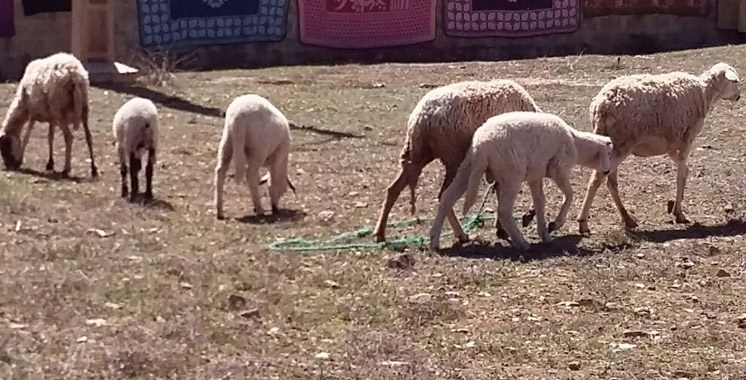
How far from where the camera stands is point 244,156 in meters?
11.3

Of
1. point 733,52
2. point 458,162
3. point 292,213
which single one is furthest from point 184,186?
point 733,52

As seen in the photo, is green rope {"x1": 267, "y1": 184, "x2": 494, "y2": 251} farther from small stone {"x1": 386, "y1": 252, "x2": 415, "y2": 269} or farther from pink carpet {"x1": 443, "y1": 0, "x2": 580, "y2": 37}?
pink carpet {"x1": 443, "y1": 0, "x2": 580, "y2": 37}

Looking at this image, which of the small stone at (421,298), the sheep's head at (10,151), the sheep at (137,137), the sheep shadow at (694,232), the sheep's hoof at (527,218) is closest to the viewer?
the small stone at (421,298)

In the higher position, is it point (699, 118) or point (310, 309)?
point (699, 118)

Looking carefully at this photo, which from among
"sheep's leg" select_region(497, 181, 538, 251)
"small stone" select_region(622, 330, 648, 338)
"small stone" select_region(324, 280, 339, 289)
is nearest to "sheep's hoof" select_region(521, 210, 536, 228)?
"sheep's leg" select_region(497, 181, 538, 251)

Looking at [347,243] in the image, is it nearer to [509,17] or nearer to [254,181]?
[254,181]

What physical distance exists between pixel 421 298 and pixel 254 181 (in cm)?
323

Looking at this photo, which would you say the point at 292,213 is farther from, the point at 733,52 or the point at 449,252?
the point at 733,52

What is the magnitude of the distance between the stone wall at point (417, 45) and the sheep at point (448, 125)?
13.7 meters

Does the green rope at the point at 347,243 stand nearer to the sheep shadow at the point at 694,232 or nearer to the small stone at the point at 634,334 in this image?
the sheep shadow at the point at 694,232

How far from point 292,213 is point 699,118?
10.9 ft

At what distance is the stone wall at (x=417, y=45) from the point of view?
2295 centimetres

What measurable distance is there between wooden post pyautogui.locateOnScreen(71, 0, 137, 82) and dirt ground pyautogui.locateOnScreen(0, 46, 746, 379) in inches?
253

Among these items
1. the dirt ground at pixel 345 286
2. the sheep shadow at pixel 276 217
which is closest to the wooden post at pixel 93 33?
the dirt ground at pixel 345 286
